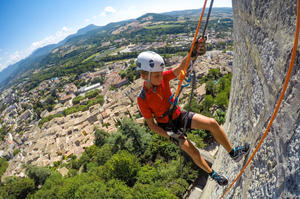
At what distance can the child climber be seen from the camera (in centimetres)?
285

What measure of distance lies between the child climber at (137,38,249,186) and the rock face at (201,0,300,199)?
440 mm

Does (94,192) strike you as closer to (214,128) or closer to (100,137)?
(214,128)

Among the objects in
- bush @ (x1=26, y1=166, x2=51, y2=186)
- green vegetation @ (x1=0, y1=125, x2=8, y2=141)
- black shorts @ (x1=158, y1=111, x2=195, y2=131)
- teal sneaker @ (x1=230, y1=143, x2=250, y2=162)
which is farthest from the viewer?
green vegetation @ (x1=0, y1=125, x2=8, y2=141)

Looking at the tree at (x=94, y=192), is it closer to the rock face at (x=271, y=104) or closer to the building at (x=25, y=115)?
the rock face at (x=271, y=104)

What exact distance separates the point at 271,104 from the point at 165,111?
1.76m

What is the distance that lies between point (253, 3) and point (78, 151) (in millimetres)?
31184

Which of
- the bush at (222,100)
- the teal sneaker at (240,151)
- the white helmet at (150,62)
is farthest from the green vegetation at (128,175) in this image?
the bush at (222,100)

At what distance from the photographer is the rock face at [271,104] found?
152cm

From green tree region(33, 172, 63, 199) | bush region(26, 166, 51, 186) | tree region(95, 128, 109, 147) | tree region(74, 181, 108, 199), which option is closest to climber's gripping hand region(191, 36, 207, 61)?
tree region(74, 181, 108, 199)

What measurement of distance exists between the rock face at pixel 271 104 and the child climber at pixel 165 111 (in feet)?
1.44

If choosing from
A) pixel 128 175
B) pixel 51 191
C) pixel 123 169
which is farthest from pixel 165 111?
pixel 51 191

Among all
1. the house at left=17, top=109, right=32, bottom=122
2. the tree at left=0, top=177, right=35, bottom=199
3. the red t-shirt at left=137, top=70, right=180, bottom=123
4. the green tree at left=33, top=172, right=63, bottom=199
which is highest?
the red t-shirt at left=137, top=70, right=180, bottom=123

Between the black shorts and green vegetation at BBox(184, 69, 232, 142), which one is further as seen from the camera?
green vegetation at BBox(184, 69, 232, 142)

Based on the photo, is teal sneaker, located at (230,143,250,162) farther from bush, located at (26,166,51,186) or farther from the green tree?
bush, located at (26,166,51,186)
